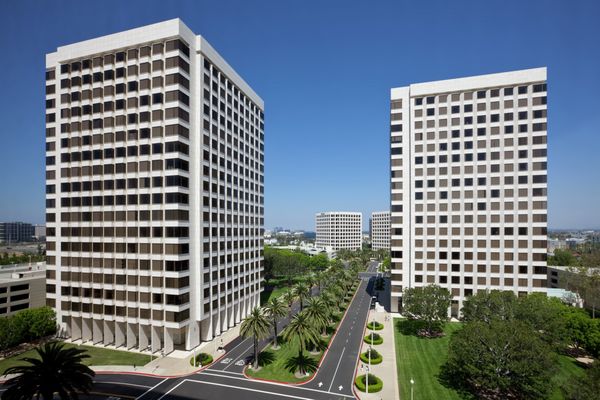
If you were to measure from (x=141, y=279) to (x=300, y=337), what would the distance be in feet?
104

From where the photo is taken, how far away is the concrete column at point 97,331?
62.1 meters

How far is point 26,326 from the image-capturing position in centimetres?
5872

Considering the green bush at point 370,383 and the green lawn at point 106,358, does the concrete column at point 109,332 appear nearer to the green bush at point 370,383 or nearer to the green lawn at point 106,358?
the green lawn at point 106,358

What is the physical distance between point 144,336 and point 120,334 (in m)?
5.34

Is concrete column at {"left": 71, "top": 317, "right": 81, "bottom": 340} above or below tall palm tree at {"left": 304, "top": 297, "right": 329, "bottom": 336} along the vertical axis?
below

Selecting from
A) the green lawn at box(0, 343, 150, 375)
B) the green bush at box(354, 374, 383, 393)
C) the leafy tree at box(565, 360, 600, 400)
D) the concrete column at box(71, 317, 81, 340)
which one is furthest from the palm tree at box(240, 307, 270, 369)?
the leafy tree at box(565, 360, 600, 400)

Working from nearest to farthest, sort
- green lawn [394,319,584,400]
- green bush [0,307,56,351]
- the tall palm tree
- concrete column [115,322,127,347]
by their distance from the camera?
green lawn [394,319,584,400]
the tall palm tree
green bush [0,307,56,351]
concrete column [115,322,127,347]

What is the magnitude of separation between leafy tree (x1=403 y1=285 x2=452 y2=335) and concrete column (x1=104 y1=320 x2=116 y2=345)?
198 ft

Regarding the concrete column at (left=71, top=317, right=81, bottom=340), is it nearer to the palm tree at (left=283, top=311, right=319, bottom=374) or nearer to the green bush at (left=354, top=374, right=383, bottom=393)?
the palm tree at (left=283, top=311, right=319, bottom=374)

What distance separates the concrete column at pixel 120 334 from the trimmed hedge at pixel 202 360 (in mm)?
17108

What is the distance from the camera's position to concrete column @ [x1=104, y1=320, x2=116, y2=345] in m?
61.3

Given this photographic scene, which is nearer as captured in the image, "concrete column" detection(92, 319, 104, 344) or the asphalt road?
the asphalt road

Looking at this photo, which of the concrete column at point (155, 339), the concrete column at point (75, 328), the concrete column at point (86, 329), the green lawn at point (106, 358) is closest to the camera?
the green lawn at point (106, 358)

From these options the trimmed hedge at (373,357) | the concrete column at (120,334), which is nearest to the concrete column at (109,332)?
the concrete column at (120,334)
